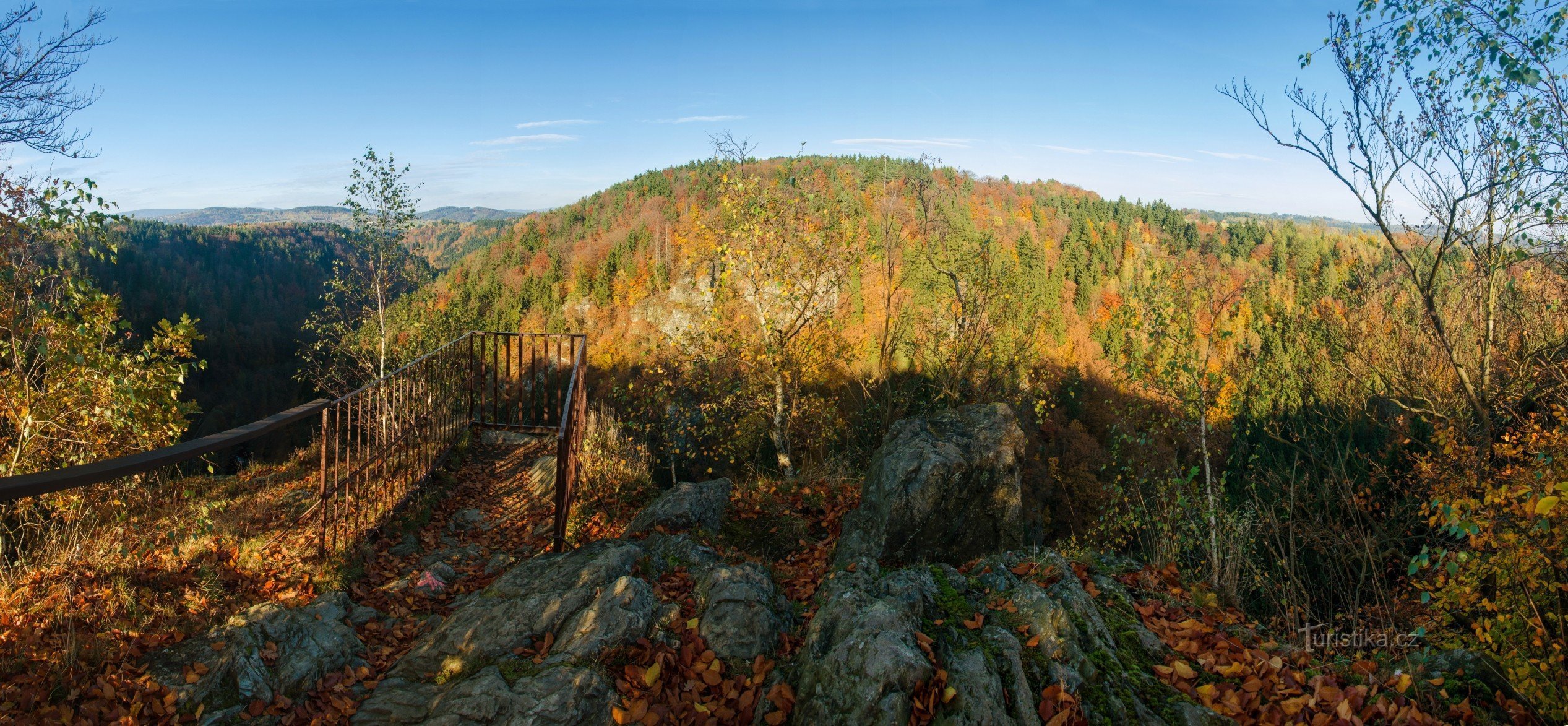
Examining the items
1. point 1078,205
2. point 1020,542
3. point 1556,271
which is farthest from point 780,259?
point 1078,205

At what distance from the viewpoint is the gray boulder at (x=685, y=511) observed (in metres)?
5.67

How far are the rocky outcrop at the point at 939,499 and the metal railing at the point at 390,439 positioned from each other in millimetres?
2494

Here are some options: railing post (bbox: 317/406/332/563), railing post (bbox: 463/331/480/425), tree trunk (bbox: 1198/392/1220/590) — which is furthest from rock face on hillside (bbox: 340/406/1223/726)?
railing post (bbox: 463/331/480/425)

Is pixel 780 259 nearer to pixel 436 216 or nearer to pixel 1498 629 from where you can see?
pixel 1498 629

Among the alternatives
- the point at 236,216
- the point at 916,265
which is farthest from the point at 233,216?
the point at 916,265

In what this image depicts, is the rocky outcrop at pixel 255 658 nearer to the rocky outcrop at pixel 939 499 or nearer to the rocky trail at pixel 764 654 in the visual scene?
the rocky trail at pixel 764 654

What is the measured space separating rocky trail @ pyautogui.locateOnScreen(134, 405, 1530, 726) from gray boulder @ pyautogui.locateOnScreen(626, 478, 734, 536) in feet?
2.99

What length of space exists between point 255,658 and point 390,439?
2604 mm

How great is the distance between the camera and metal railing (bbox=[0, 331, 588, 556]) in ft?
8.62

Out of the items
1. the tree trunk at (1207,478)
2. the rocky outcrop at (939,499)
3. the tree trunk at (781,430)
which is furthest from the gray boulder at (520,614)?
the tree trunk at (781,430)

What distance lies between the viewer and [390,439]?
5430 millimetres

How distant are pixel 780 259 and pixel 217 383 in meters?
68.5

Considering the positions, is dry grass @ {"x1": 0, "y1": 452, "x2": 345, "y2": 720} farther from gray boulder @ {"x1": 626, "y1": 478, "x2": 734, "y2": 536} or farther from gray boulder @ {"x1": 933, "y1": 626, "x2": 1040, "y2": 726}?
gray boulder @ {"x1": 933, "y1": 626, "x2": 1040, "y2": 726}

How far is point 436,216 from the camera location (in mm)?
129375
